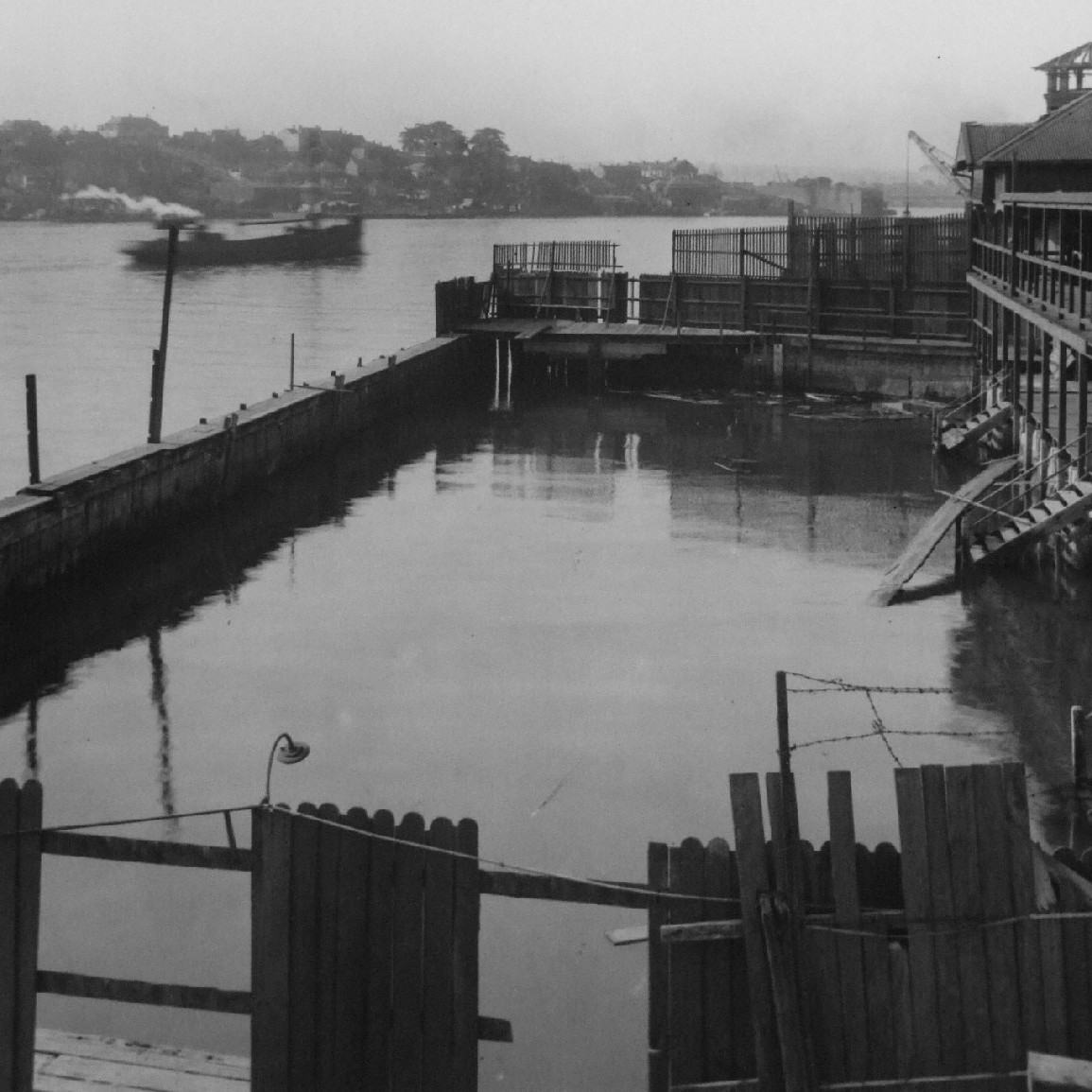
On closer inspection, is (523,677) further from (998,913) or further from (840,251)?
(840,251)

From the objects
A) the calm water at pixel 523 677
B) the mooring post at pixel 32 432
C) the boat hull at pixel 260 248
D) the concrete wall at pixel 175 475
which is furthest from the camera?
the boat hull at pixel 260 248

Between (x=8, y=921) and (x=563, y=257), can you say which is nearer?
(x=8, y=921)

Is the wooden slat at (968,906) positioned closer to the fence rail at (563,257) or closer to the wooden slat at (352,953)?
the wooden slat at (352,953)

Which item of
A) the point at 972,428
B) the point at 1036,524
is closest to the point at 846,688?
the point at 1036,524

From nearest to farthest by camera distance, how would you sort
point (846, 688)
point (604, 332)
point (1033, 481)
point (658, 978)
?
point (658, 978), point (846, 688), point (1033, 481), point (604, 332)

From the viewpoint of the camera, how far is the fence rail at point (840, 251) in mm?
42938

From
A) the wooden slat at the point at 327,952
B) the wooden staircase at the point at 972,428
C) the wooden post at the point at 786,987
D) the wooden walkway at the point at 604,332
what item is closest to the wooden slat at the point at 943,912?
the wooden post at the point at 786,987

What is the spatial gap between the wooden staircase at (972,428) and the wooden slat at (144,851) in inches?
1080

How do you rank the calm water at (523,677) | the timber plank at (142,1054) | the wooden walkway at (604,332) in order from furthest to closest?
the wooden walkway at (604,332) < the calm water at (523,677) < the timber plank at (142,1054)

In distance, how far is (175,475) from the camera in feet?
90.2

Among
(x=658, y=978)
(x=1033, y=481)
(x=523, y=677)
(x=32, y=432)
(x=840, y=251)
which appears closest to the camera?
(x=658, y=978)

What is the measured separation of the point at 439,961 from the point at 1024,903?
103 inches

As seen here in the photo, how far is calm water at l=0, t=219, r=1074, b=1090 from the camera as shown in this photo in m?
12.1

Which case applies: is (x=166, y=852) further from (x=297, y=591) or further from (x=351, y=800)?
(x=297, y=591)
